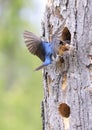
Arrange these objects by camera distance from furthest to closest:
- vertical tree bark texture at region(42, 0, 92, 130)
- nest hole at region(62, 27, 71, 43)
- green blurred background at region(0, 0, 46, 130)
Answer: green blurred background at region(0, 0, 46, 130) → nest hole at region(62, 27, 71, 43) → vertical tree bark texture at region(42, 0, 92, 130)

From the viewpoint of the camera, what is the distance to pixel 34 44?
360 cm

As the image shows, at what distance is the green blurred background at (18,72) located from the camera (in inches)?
373

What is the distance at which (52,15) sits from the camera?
367 centimetres

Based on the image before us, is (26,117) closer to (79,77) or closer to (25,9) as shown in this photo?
(25,9)

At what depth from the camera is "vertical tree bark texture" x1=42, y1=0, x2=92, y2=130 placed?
3479 mm

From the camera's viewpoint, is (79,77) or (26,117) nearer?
(79,77)

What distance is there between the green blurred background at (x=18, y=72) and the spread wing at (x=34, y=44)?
5.60 m

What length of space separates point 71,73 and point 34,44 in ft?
0.81

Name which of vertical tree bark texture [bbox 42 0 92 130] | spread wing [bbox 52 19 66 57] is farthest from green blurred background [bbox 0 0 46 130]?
spread wing [bbox 52 19 66 57]

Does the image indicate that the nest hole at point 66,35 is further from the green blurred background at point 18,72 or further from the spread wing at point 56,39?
the green blurred background at point 18,72

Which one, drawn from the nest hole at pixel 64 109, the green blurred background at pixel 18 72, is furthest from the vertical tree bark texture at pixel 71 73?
the green blurred background at pixel 18 72

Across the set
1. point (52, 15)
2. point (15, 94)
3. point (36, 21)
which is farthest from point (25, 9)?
point (52, 15)

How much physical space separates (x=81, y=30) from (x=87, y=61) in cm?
16

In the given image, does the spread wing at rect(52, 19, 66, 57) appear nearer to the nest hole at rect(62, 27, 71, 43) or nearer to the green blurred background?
the nest hole at rect(62, 27, 71, 43)
